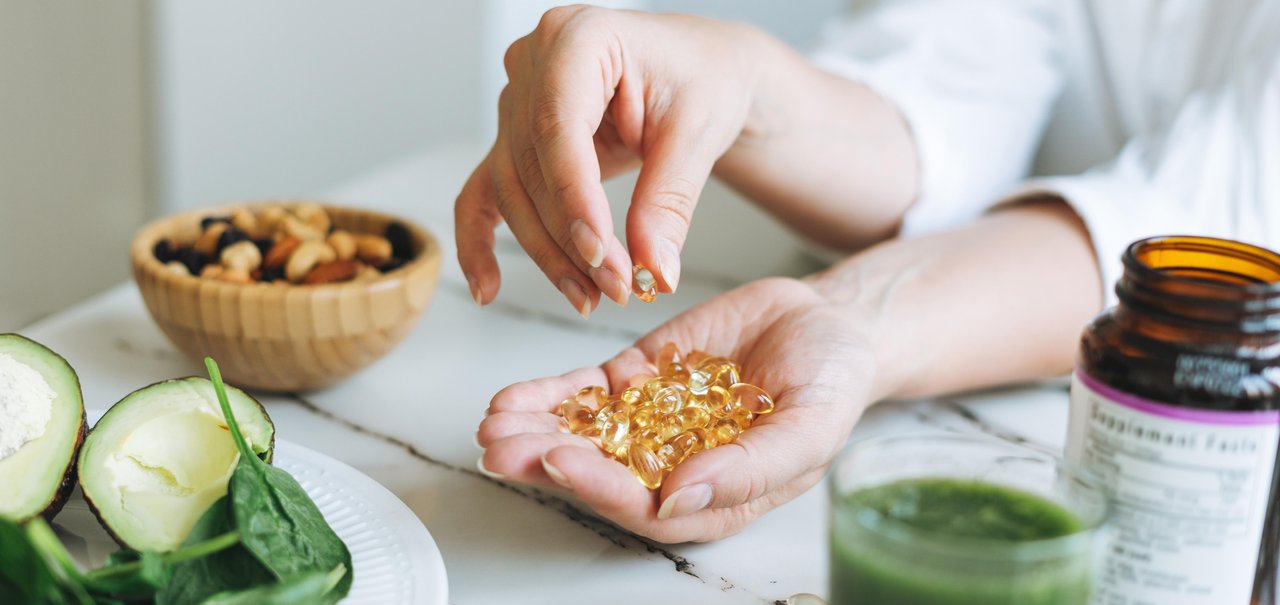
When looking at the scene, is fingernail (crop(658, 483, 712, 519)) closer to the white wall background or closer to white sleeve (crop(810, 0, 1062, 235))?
white sleeve (crop(810, 0, 1062, 235))

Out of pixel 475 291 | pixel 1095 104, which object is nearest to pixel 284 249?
pixel 475 291

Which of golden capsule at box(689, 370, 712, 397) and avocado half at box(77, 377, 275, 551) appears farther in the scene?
golden capsule at box(689, 370, 712, 397)

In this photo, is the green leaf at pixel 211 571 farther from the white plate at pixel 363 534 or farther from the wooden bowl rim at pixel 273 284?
the wooden bowl rim at pixel 273 284

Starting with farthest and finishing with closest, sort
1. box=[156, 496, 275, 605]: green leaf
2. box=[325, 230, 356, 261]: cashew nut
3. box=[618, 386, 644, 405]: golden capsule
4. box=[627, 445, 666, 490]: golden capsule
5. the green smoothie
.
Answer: box=[325, 230, 356, 261]: cashew nut < box=[618, 386, 644, 405]: golden capsule < box=[627, 445, 666, 490]: golden capsule < box=[156, 496, 275, 605]: green leaf < the green smoothie

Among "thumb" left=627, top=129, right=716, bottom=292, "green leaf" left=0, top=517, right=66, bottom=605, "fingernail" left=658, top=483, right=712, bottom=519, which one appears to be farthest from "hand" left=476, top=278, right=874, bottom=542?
"green leaf" left=0, top=517, right=66, bottom=605

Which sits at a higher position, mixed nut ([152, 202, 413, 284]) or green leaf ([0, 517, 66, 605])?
green leaf ([0, 517, 66, 605])

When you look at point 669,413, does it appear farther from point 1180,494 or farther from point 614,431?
point 1180,494

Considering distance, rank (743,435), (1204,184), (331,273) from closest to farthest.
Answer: (743,435) → (331,273) → (1204,184)
